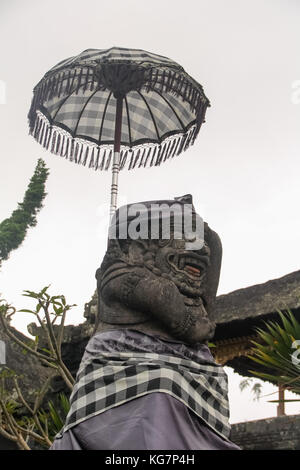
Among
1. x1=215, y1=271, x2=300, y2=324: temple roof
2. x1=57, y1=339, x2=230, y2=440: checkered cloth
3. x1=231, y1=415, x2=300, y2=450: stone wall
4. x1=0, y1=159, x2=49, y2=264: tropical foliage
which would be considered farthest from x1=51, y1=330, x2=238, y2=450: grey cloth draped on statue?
x1=0, y1=159, x2=49, y2=264: tropical foliage

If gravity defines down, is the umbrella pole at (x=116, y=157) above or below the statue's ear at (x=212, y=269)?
above

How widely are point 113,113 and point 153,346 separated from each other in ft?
9.97

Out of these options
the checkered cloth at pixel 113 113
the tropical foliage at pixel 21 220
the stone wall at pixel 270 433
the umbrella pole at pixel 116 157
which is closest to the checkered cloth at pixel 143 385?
the umbrella pole at pixel 116 157

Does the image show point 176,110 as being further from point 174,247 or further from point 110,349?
point 110,349

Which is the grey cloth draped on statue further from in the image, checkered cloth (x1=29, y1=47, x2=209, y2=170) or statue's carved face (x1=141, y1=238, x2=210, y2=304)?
checkered cloth (x1=29, y1=47, x2=209, y2=170)

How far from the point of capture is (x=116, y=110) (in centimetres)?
528

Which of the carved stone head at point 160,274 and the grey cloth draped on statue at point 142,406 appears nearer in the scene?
the grey cloth draped on statue at point 142,406

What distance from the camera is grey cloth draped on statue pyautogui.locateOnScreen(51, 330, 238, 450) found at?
268 centimetres

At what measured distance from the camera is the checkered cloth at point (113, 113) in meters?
5.16

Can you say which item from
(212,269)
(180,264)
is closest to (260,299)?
(212,269)

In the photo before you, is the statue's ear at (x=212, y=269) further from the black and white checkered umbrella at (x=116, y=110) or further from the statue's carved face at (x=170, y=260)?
the black and white checkered umbrella at (x=116, y=110)

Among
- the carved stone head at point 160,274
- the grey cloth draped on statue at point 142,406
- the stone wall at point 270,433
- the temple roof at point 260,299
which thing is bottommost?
the stone wall at point 270,433

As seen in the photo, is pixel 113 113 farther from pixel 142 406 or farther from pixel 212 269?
pixel 142 406
